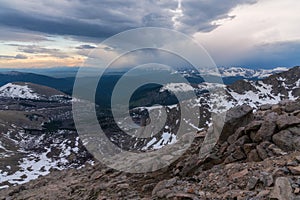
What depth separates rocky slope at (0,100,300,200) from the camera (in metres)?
13.1

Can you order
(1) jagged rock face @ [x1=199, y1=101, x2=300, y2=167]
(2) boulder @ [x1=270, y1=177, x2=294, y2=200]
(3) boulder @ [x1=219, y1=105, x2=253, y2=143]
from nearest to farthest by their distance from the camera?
1. (2) boulder @ [x1=270, y1=177, x2=294, y2=200]
2. (1) jagged rock face @ [x1=199, y1=101, x2=300, y2=167]
3. (3) boulder @ [x1=219, y1=105, x2=253, y2=143]

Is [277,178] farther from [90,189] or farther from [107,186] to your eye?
[90,189]

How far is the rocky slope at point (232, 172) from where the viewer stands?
13.1 metres

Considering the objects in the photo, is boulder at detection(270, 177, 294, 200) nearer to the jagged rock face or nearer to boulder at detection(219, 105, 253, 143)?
the jagged rock face

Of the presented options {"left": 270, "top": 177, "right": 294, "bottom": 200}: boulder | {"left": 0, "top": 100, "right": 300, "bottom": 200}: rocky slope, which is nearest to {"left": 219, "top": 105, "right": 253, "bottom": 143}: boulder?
{"left": 0, "top": 100, "right": 300, "bottom": 200}: rocky slope

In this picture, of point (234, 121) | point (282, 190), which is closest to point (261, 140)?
point (234, 121)

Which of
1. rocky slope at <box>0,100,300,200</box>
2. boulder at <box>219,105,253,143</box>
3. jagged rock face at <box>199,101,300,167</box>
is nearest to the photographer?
rocky slope at <box>0,100,300,200</box>

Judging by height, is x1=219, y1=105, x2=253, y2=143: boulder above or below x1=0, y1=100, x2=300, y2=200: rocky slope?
above

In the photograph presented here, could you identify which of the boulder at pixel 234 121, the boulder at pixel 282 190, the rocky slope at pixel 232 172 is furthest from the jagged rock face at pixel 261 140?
the boulder at pixel 282 190

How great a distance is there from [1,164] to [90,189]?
191m

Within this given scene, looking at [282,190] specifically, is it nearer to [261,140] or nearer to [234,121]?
[261,140]

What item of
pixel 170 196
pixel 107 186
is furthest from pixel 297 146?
pixel 107 186

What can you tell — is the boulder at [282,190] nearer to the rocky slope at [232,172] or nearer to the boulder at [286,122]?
the rocky slope at [232,172]

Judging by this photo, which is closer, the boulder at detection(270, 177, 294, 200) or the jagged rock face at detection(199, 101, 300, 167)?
the boulder at detection(270, 177, 294, 200)
